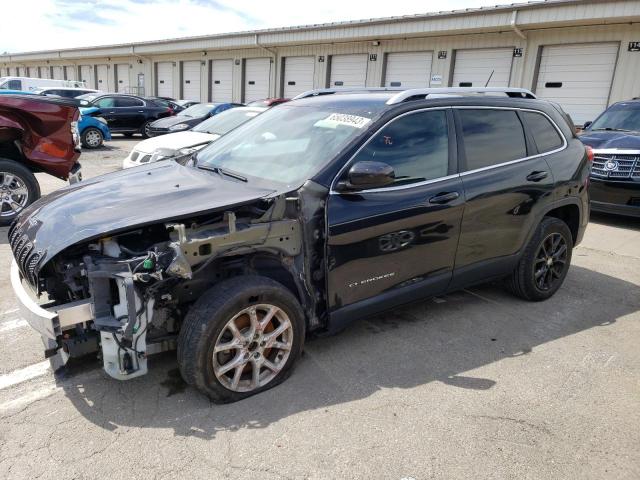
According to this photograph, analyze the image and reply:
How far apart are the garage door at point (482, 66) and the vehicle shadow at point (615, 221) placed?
28.4ft

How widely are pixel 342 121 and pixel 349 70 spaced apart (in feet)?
61.1

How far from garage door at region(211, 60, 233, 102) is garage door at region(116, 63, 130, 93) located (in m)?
11.2

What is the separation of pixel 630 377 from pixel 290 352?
2373 mm

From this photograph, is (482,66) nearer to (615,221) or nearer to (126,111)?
(615,221)

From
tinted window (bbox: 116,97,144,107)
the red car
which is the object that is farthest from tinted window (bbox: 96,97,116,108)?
the red car

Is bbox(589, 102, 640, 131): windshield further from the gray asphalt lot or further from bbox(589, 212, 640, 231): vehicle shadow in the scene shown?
the gray asphalt lot

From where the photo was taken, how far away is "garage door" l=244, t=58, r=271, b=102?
24.9 meters

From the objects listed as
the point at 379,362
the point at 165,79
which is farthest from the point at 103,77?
the point at 379,362

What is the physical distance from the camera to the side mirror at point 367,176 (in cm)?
310

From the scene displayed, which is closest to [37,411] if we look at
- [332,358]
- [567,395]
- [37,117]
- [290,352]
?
[290,352]

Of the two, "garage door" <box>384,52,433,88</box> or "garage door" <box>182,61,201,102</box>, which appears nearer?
"garage door" <box>384,52,433,88</box>

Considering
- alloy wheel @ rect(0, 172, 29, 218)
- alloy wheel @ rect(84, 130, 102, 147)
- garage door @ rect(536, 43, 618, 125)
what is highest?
garage door @ rect(536, 43, 618, 125)

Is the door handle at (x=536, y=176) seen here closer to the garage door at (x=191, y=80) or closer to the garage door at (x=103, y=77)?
the garage door at (x=191, y=80)

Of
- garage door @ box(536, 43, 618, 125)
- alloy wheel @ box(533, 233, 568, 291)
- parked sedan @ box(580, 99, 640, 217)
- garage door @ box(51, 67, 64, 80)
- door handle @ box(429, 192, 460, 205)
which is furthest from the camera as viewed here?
garage door @ box(51, 67, 64, 80)
